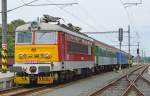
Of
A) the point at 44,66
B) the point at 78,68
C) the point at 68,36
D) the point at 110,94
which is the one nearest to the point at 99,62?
the point at 78,68

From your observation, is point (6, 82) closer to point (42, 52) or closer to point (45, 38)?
point (42, 52)

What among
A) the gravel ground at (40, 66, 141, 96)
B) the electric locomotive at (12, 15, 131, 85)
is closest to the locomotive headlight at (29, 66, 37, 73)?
the electric locomotive at (12, 15, 131, 85)

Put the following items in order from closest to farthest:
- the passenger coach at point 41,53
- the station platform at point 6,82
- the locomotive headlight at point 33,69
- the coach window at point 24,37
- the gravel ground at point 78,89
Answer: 1. the gravel ground at point 78,89
2. the station platform at point 6,82
3. the locomotive headlight at point 33,69
4. the passenger coach at point 41,53
5. the coach window at point 24,37

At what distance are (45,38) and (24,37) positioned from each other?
1.15 metres

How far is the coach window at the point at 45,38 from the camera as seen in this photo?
75.7 feet

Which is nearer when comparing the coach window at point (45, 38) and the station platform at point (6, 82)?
the station platform at point (6, 82)

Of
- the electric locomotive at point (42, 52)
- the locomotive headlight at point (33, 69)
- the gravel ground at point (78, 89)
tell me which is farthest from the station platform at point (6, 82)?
the gravel ground at point (78, 89)

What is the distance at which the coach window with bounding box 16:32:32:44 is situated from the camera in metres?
23.3

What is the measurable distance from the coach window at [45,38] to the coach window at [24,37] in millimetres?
378

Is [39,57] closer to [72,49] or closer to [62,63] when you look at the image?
[62,63]

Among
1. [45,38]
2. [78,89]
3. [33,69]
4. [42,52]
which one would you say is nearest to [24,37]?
[45,38]

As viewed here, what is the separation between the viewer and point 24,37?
23406 millimetres

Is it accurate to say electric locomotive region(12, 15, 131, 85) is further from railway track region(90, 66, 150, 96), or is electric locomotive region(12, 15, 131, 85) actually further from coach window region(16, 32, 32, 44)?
railway track region(90, 66, 150, 96)

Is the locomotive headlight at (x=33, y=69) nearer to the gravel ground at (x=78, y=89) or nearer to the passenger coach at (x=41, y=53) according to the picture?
the passenger coach at (x=41, y=53)
